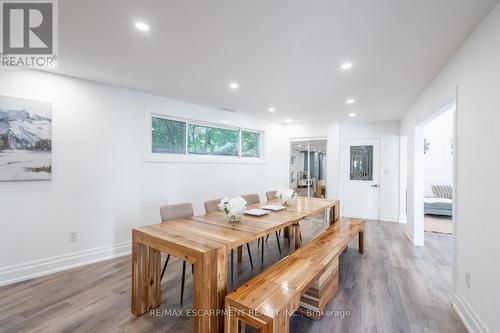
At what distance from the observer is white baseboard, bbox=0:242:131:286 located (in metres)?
2.60

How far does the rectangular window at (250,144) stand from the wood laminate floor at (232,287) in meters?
2.86

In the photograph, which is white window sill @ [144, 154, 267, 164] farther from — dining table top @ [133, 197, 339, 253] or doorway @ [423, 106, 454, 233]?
doorway @ [423, 106, 454, 233]

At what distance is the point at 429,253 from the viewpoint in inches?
140

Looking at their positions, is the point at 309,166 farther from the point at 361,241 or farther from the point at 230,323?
the point at 230,323

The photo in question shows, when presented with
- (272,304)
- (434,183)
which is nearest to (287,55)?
(272,304)

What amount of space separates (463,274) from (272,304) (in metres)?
1.94

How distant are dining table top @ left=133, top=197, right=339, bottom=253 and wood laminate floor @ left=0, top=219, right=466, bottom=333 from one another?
76 cm

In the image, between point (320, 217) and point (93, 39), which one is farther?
point (320, 217)

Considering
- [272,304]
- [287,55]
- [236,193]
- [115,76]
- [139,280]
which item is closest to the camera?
[272,304]

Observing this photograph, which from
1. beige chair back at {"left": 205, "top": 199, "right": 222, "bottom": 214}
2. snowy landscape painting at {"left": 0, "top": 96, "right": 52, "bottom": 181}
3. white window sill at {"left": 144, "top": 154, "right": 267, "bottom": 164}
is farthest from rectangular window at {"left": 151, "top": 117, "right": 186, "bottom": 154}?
beige chair back at {"left": 205, "top": 199, "right": 222, "bottom": 214}

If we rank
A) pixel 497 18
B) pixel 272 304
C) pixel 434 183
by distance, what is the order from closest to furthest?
1. pixel 272 304
2. pixel 497 18
3. pixel 434 183

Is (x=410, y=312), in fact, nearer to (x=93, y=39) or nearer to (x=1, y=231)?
(x=93, y=39)

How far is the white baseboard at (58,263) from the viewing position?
260cm

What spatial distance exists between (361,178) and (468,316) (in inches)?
172
